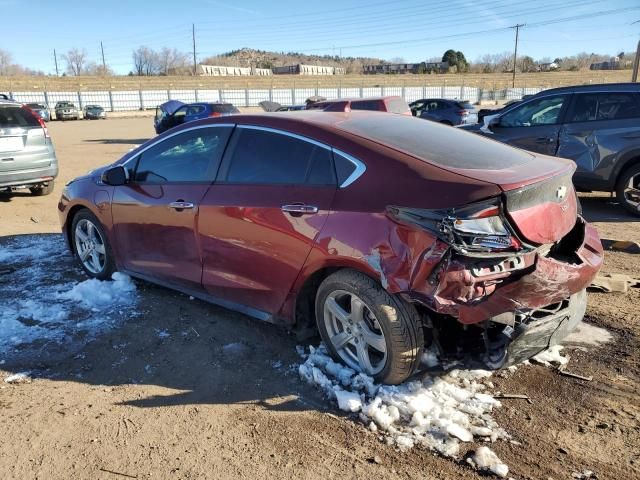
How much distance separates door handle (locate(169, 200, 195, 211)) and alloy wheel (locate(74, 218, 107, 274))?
4.10 ft

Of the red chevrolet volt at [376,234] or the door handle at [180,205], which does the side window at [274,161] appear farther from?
the door handle at [180,205]

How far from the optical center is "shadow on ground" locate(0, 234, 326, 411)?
324cm

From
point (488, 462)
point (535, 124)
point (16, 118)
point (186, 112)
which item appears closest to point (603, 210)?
point (535, 124)

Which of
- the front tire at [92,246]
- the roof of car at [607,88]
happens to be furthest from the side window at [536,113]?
the front tire at [92,246]

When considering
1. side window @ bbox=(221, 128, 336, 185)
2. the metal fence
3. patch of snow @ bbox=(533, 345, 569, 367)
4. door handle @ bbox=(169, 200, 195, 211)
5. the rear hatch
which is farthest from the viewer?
the metal fence

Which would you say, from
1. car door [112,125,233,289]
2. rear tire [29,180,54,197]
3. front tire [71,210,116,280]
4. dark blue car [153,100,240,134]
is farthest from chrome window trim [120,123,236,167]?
dark blue car [153,100,240,134]

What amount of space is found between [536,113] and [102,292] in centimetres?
670

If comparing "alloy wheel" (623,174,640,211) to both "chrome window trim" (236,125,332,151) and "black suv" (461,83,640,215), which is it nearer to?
"black suv" (461,83,640,215)

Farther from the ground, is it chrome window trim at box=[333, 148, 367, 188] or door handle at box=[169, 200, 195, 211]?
chrome window trim at box=[333, 148, 367, 188]

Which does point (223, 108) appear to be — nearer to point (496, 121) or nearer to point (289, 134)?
point (496, 121)

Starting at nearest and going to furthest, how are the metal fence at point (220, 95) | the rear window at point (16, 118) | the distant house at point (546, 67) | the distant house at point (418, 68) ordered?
1. the rear window at point (16, 118)
2. the metal fence at point (220, 95)
3. the distant house at point (418, 68)
4. the distant house at point (546, 67)

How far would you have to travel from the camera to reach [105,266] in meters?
4.99

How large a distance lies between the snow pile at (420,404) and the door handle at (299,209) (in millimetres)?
990

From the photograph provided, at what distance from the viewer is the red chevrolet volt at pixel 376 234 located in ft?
9.05
